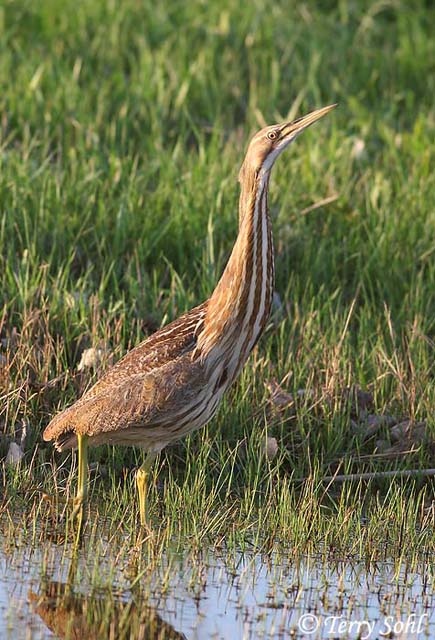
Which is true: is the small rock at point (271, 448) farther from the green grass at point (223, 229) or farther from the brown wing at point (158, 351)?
the brown wing at point (158, 351)

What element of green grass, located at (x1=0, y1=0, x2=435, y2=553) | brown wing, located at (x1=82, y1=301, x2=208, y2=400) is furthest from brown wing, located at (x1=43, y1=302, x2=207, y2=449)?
green grass, located at (x1=0, y1=0, x2=435, y2=553)

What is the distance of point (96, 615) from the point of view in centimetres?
465

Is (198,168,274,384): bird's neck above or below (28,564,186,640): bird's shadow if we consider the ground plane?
above

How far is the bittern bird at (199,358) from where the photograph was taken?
5.76 meters

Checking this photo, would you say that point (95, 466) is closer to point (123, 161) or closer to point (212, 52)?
point (123, 161)

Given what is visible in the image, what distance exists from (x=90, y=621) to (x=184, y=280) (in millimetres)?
3464

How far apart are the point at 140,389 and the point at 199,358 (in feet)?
0.90

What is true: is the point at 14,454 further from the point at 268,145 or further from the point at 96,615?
the point at 268,145

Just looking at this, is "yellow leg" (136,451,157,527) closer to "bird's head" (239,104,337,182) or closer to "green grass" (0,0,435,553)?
"green grass" (0,0,435,553)

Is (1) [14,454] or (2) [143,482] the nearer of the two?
(2) [143,482]

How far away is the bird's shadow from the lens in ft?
14.9

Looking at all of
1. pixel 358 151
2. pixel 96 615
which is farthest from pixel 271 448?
pixel 358 151

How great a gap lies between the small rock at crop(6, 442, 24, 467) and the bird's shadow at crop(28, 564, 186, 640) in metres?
1.25

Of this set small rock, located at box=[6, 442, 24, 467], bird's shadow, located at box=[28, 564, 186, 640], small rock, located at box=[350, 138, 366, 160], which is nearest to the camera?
→ bird's shadow, located at box=[28, 564, 186, 640]
